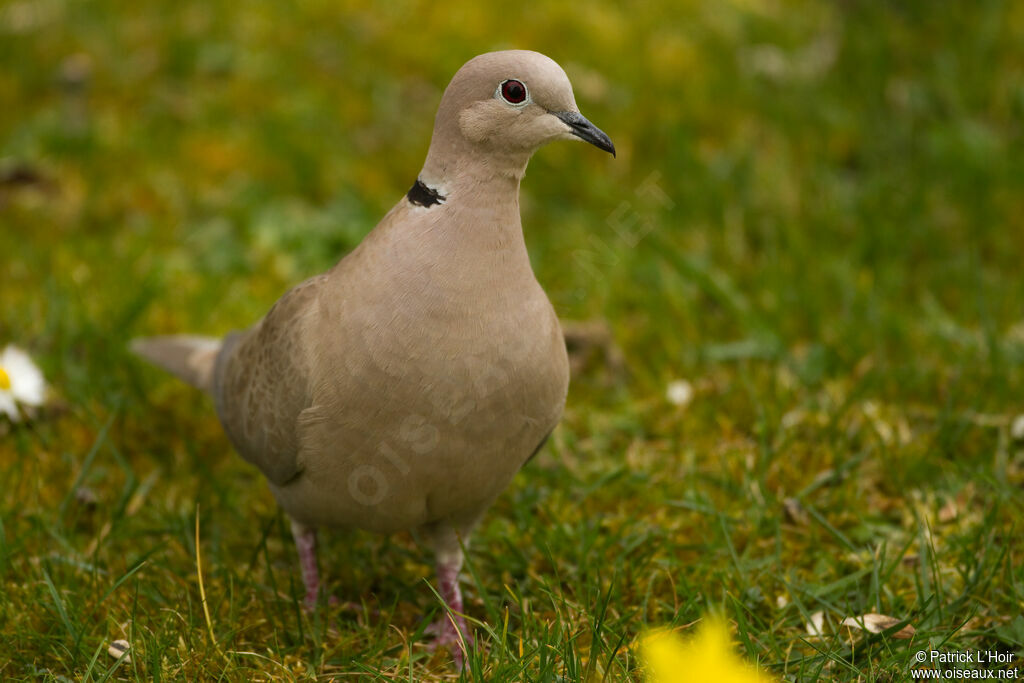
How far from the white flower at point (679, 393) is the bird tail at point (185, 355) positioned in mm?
1765

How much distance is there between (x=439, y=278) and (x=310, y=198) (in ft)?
10.5

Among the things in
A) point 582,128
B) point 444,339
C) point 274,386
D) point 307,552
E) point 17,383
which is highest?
point 582,128

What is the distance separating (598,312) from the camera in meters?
4.97

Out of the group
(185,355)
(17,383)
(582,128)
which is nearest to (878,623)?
(582,128)

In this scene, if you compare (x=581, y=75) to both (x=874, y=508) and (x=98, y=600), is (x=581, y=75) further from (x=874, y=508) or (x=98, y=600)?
(x=98, y=600)

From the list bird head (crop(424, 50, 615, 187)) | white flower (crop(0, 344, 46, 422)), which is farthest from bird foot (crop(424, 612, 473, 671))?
white flower (crop(0, 344, 46, 422))

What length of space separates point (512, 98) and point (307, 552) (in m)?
1.56

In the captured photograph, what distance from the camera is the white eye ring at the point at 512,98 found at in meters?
2.89

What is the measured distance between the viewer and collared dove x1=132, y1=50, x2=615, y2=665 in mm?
2816

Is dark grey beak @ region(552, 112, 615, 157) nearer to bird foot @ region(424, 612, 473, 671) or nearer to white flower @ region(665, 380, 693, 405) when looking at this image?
bird foot @ region(424, 612, 473, 671)

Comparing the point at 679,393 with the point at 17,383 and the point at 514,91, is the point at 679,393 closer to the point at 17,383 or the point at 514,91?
the point at 514,91

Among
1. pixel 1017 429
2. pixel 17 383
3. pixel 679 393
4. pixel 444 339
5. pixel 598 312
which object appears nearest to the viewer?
pixel 444 339

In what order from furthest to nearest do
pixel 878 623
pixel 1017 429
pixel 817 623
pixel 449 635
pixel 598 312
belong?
pixel 598 312 < pixel 1017 429 < pixel 449 635 < pixel 817 623 < pixel 878 623

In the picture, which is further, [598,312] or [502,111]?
[598,312]
